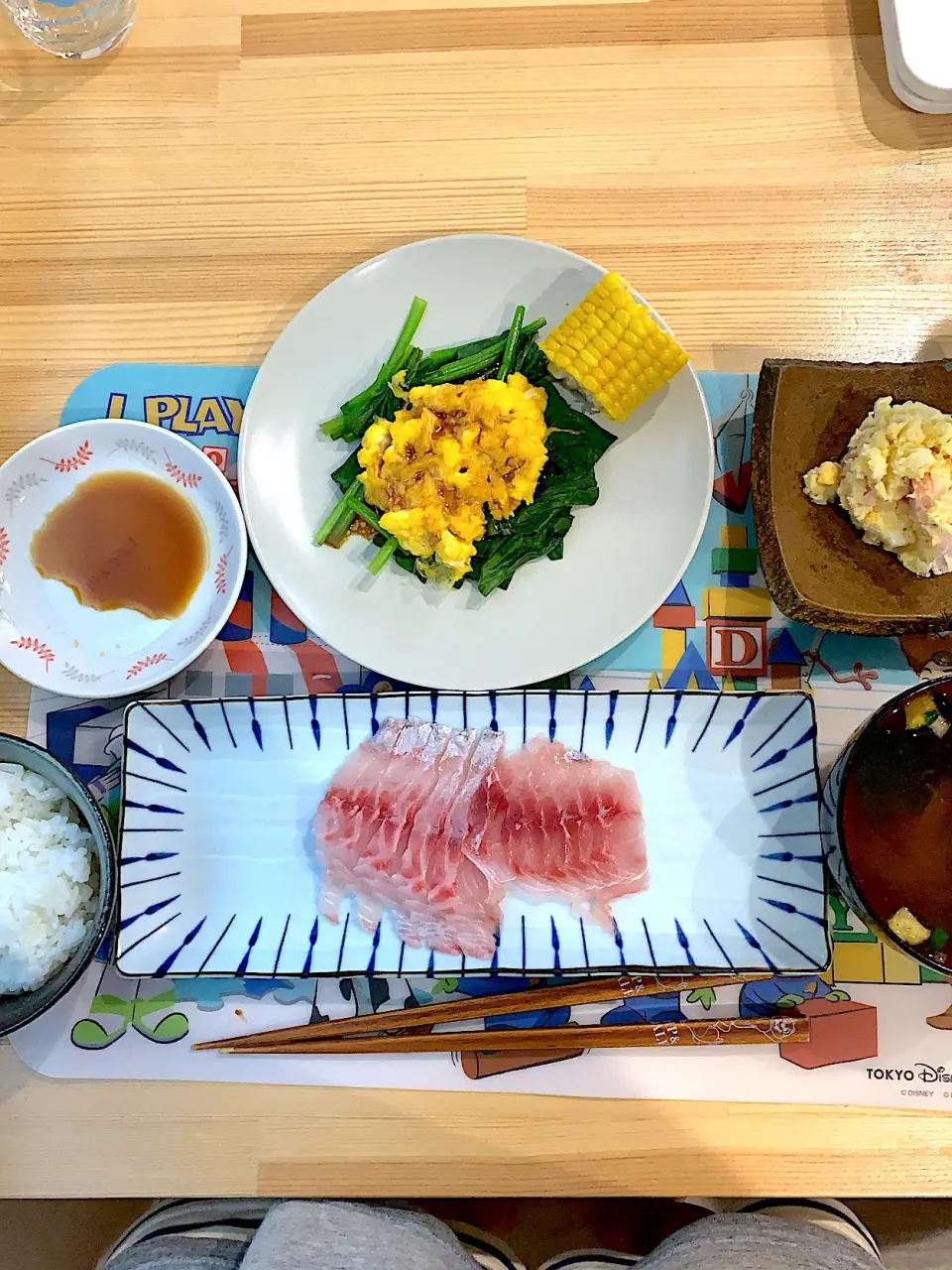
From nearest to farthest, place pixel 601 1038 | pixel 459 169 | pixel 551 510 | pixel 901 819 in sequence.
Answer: pixel 901 819 → pixel 601 1038 → pixel 551 510 → pixel 459 169

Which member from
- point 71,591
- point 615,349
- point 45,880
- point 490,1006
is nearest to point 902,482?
point 615,349

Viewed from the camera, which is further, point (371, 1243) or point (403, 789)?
point (403, 789)

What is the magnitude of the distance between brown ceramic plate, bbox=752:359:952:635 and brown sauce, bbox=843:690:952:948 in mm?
214

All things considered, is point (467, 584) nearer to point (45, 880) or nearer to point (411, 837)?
point (411, 837)

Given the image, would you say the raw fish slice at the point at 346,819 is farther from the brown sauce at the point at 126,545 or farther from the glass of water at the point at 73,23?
the glass of water at the point at 73,23

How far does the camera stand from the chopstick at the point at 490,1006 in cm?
183

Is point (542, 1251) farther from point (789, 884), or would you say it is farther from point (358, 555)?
point (358, 555)

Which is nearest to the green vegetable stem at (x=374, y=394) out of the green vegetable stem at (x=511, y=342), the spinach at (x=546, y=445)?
the spinach at (x=546, y=445)

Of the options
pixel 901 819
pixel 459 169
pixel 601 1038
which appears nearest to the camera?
pixel 901 819

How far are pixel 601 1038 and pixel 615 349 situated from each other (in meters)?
1.44

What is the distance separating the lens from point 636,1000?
187 centimetres

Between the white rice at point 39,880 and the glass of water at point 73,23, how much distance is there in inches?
69.9

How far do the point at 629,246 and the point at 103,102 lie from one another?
4.47 ft

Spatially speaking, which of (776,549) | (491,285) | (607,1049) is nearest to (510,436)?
(491,285)
